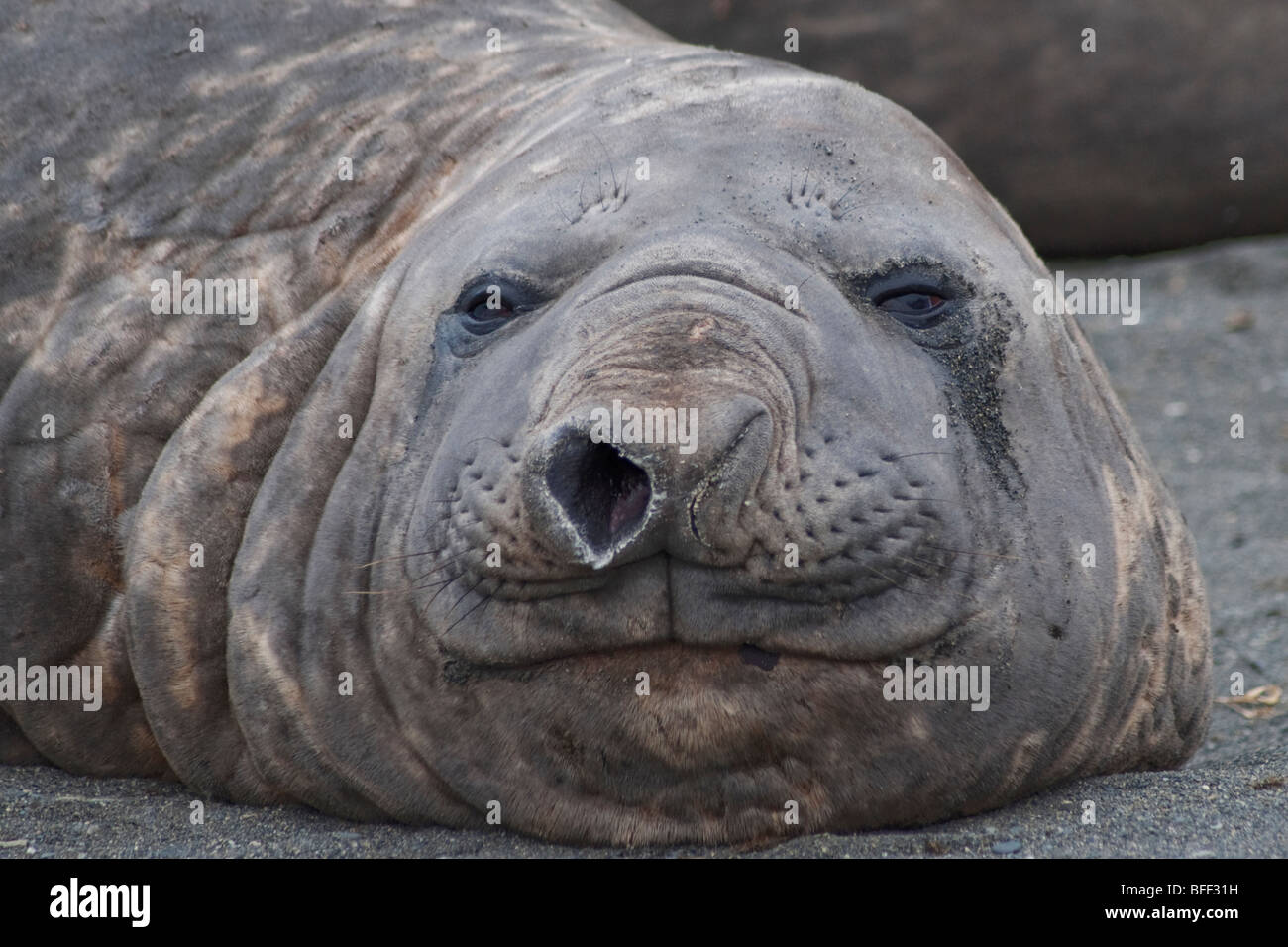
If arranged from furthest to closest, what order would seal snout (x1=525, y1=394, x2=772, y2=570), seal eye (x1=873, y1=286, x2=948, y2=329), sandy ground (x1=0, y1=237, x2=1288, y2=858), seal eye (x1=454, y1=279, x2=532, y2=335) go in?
seal eye (x1=454, y1=279, x2=532, y2=335)
seal eye (x1=873, y1=286, x2=948, y2=329)
sandy ground (x1=0, y1=237, x2=1288, y2=858)
seal snout (x1=525, y1=394, x2=772, y2=570)

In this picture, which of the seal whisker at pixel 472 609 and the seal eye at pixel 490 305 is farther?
the seal eye at pixel 490 305

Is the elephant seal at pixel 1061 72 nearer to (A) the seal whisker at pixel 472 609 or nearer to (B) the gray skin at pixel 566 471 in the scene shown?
(B) the gray skin at pixel 566 471

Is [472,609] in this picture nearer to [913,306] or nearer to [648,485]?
[648,485]

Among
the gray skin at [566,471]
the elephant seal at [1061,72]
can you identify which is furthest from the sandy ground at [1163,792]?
the elephant seal at [1061,72]

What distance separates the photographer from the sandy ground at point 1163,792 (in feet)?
11.7

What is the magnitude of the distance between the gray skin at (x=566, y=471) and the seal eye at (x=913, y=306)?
0.05ft

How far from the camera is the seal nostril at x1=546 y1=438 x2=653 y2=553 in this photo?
3045 mm

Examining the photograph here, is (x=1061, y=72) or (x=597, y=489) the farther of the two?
(x=1061, y=72)

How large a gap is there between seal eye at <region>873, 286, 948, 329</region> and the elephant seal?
5.53 m

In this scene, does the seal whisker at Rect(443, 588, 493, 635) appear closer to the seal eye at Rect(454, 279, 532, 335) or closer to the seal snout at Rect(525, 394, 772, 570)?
the seal snout at Rect(525, 394, 772, 570)

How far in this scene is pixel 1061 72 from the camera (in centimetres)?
914

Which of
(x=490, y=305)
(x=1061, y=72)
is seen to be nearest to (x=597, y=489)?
(x=490, y=305)

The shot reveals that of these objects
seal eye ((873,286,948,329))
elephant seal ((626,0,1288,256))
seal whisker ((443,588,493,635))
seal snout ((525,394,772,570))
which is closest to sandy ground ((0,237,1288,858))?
seal whisker ((443,588,493,635))

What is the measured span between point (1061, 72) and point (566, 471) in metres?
6.84
